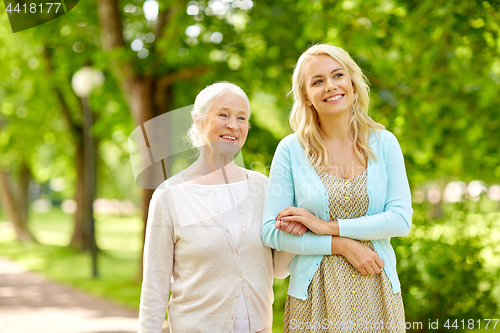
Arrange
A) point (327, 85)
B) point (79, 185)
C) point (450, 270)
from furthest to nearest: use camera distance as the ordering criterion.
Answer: point (79, 185) < point (450, 270) < point (327, 85)

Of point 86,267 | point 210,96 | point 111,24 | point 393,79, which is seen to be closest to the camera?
point 210,96

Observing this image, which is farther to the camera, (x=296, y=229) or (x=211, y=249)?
(x=211, y=249)

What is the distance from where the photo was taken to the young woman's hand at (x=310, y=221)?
223 cm

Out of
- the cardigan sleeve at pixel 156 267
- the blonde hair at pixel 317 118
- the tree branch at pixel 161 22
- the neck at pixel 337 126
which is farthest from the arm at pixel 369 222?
the tree branch at pixel 161 22

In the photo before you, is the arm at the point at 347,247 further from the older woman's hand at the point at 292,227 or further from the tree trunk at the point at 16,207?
the tree trunk at the point at 16,207

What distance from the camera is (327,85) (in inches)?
91.4

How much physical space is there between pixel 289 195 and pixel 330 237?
0.30 m

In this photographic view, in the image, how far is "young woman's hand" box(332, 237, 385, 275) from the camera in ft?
7.34

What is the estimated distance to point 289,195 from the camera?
240 centimetres

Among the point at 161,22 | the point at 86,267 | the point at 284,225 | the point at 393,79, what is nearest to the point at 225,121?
the point at 284,225

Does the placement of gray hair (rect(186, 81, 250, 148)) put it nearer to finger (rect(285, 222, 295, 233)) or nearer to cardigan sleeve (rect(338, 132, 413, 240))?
finger (rect(285, 222, 295, 233))

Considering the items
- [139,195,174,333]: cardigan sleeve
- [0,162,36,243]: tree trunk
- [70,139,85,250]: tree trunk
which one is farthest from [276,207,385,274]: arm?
[0,162,36,243]: tree trunk

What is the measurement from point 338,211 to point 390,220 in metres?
0.24

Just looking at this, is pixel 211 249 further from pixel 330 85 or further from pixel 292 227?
pixel 330 85
